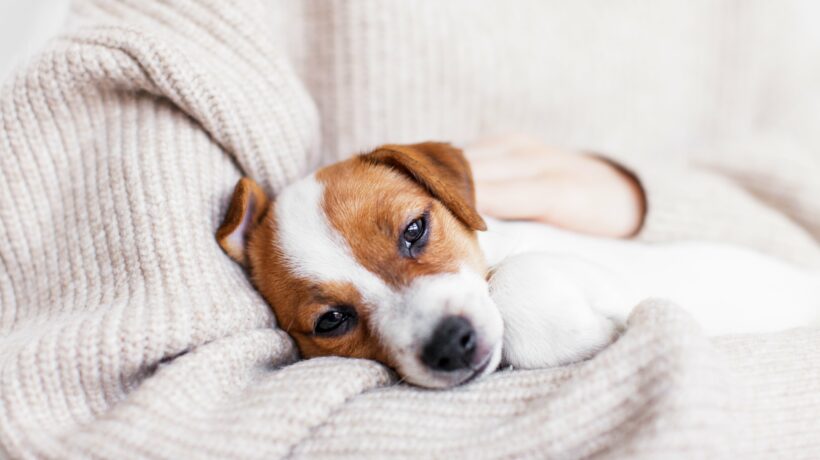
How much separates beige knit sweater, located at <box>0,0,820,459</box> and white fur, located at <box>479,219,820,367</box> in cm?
12

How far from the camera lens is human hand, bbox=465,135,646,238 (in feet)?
7.14

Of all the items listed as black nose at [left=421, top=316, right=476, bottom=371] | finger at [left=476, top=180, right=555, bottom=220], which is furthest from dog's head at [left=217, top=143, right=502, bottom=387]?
finger at [left=476, top=180, right=555, bottom=220]

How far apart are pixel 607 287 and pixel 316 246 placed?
81 cm

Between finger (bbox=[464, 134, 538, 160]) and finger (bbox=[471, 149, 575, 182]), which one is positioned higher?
finger (bbox=[464, 134, 538, 160])

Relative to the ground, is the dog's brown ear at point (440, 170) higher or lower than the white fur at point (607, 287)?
higher

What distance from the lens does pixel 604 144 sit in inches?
120

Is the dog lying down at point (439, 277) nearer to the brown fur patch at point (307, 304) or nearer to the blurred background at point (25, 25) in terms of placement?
the brown fur patch at point (307, 304)

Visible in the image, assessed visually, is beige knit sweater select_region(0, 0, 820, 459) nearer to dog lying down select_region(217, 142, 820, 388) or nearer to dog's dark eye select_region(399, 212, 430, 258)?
dog lying down select_region(217, 142, 820, 388)

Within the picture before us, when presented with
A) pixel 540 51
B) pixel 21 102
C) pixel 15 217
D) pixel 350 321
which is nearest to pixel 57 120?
pixel 21 102

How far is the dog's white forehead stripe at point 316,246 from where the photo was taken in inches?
69.4

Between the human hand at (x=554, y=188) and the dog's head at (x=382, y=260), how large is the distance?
0.26m

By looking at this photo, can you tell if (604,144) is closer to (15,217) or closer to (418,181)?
(418,181)

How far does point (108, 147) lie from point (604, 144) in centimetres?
214

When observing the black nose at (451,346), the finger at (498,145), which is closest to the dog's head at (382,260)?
the black nose at (451,346)
